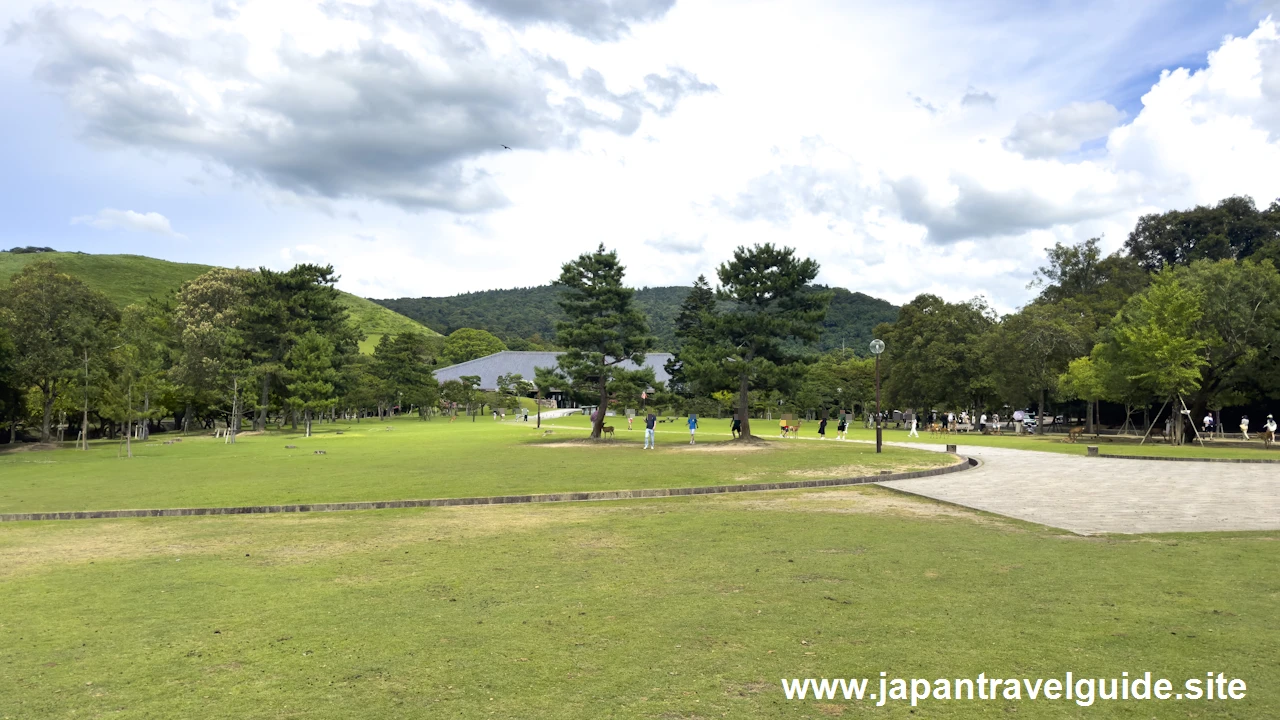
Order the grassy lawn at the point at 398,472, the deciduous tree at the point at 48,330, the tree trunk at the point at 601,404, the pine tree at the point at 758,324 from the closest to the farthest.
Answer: the grassy lawn at the point at 398,472 → the pine tree at the point at 758,324 → the deciduous tree at the point at 48,330 → the tree trunk at the point at 601,404

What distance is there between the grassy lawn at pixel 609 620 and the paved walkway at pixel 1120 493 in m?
1.52

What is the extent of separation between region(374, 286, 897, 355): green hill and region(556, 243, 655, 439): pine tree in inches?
2966

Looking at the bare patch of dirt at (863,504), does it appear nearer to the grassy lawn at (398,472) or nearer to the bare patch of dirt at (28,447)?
the grassy lawn at (398,472)

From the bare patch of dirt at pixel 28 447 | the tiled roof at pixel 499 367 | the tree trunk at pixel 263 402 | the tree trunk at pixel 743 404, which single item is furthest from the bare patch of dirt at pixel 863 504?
the tiled roof at pixel 499 367

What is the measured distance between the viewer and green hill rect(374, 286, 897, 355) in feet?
415

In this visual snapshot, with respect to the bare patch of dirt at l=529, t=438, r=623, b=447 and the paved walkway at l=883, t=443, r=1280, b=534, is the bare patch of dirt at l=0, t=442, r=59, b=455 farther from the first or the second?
the paved walkway at l=883, t=443, r=1280, b=534

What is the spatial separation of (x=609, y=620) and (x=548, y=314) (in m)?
176

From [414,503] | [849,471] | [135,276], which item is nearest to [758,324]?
[849,471]

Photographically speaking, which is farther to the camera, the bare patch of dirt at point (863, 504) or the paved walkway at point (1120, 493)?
the bare patch of dirt at point (863, 504)

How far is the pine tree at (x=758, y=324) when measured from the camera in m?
33.4

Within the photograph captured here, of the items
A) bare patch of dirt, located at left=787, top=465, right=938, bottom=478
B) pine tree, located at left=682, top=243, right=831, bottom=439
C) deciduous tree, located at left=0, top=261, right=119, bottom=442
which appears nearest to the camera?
bare patch of dirt, located at left=787, top=465, right=938, bottom=478

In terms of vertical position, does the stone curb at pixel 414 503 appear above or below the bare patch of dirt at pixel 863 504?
below

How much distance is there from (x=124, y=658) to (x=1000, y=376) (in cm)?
5293

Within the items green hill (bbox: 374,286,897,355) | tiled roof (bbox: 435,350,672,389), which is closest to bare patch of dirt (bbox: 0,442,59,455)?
tiled roof (bbox: 435,350,672,389)
